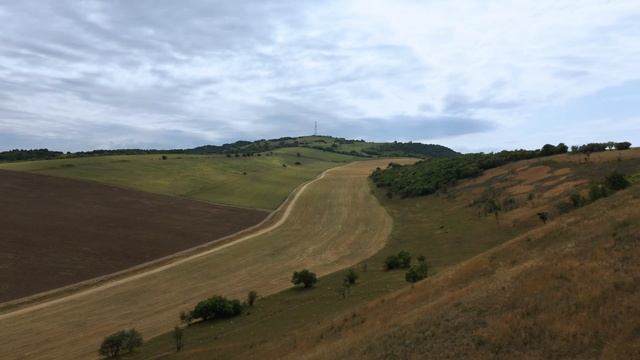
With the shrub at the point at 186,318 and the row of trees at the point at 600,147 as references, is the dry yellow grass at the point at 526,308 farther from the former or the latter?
the row of trees at the point at 600,147

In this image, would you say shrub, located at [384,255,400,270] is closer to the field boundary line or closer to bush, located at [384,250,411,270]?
bush, located at [384,250,411,270]

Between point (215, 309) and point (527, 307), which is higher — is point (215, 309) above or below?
below

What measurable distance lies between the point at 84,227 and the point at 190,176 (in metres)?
59.3

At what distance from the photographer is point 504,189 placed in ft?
272

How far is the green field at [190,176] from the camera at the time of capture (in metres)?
108

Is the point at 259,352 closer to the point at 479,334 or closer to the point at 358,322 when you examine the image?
the point at 358,322

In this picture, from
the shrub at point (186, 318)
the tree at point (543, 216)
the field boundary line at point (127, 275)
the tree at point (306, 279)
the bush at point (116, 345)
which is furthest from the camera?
the tree at point (543, 216)

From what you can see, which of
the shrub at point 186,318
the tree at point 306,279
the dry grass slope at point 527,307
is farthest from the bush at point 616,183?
the shrub at point 186,318

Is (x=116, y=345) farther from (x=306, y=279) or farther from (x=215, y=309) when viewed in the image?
(x=306, y=279)

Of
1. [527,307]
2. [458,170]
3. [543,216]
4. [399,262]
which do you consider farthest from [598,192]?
[458,170]

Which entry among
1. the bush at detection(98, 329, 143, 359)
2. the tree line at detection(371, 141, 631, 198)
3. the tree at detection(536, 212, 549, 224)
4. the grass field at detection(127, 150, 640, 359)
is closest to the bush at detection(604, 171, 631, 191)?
the grass field at detection(127, 150, 640, 359)

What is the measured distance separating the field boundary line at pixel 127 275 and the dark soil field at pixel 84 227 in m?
1.25

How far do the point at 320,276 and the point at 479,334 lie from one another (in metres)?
34.6

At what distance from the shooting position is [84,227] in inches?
2781
